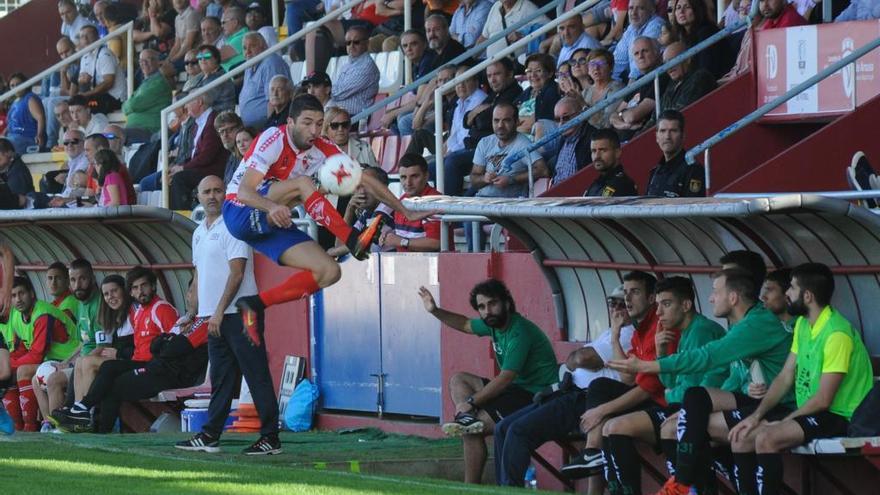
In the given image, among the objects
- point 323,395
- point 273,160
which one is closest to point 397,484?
point 273,160

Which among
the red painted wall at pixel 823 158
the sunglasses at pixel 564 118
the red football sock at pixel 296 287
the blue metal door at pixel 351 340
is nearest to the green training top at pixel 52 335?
the blue metal door at pixel 351 340

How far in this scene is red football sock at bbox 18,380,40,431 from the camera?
55.8ft

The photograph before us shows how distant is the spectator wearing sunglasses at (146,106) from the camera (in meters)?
23.2

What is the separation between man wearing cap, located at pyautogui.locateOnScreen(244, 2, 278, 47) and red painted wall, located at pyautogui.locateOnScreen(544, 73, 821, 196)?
811 centimetres

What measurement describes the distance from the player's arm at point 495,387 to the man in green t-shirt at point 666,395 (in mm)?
→ 1316

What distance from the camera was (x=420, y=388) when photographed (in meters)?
14.4

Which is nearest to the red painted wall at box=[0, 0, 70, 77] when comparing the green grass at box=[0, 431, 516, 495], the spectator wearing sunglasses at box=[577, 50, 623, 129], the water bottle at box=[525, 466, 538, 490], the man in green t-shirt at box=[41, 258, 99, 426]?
the man in green t-shirt at box=[41, 258, 99, 426]

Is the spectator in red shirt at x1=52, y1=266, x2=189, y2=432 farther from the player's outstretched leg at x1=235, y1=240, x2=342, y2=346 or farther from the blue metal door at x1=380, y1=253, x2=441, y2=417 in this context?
the player's outstretched leg at x1=235, y1=240, x2=342, y2=346

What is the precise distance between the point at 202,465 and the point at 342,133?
18.0 feet

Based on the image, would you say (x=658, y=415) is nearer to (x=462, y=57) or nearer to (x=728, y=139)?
(x=728, y=139)

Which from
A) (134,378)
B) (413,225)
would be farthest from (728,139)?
(134,378)

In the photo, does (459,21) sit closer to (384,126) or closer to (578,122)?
(384,126)

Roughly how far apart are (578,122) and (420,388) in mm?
2611

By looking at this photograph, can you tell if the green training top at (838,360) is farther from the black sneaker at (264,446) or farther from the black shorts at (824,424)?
the black sneaker at (264,446)
